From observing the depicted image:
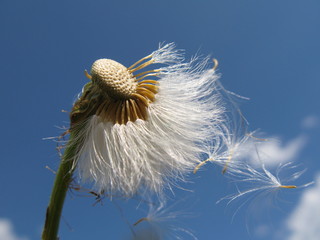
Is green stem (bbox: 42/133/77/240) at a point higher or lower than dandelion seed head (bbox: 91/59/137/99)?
lower

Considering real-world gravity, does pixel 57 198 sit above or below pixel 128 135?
below

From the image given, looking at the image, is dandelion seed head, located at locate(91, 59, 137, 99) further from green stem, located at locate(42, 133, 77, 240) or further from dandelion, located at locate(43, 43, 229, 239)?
green stem, located at locate(42, 133, 77, 240)

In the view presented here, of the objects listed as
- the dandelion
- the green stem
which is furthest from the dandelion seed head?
the green stem

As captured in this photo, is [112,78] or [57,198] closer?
[57,198]

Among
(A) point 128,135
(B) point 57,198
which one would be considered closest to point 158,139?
(A) point 128,135

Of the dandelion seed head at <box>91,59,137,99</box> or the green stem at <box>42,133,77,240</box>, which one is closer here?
the green stem at <box>42,133,77,240</box>

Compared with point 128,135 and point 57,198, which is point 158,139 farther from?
point 57,198
